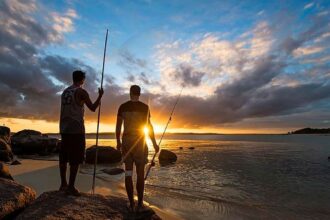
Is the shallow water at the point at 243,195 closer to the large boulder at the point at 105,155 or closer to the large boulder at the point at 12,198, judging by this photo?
the large boulder at the point at 12,198

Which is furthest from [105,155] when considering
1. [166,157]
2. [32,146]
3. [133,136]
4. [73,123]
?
[73,123]

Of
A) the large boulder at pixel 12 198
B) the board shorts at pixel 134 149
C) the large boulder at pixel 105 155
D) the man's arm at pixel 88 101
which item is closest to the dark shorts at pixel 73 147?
the man's arm at pixel 88 101

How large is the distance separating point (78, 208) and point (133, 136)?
1.85m

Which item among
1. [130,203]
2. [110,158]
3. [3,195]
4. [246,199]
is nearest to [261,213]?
[246,199]

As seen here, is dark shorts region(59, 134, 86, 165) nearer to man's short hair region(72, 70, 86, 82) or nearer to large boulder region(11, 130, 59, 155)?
man's short hair region(72, 70, 86, 82)

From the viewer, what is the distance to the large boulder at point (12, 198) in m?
5.17

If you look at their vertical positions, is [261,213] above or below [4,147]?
below

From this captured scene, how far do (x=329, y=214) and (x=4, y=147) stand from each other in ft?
73.7

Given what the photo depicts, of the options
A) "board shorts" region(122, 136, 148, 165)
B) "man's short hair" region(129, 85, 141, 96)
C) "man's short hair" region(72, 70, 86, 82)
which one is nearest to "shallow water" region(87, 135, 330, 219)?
"board shorts" region(122, 136, 148, 165)

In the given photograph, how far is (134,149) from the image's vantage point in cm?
634

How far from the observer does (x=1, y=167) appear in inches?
309

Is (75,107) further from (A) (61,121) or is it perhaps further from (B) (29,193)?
(B) (29,193)

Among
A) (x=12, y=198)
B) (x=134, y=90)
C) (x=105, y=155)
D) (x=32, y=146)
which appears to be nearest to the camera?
(x=12, y=198)

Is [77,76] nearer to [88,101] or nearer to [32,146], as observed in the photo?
[88,101]
